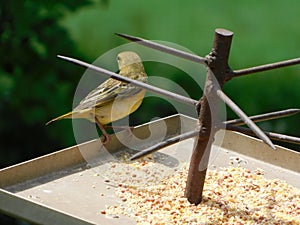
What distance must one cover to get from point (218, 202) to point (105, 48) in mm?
3959

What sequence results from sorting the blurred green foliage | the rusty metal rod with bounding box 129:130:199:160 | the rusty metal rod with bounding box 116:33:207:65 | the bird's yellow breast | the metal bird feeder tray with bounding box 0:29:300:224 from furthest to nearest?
the blurred green foliage → the bird's yellow breast → the rusty metal rod with bounding box 116:33:207:65 → the metal bird feeder tray with bounding box 0:29:300:224 → the rusty metal rod with bounding box 129:130:199:160

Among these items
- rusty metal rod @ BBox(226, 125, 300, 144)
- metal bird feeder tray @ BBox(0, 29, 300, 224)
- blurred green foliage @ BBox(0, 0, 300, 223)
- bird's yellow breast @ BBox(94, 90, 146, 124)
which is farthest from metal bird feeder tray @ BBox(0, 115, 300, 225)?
blurred green foliage @ BBox(0, 0, 300, 223)

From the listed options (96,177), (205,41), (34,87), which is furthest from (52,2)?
(96,177)

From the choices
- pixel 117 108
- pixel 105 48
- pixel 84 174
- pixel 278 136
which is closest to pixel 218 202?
pixel 278 136

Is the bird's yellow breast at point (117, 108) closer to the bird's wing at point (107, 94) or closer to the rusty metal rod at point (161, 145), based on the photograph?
the bird's wing at point (107, 94)

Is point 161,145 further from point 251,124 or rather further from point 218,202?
point 218,202

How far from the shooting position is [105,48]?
22.0 feet

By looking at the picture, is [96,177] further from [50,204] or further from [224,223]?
[224,223]

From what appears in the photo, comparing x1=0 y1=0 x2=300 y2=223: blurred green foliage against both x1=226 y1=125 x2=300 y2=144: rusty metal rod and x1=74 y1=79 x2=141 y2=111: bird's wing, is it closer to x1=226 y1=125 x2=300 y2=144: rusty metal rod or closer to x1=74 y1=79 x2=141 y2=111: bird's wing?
x1=74 y1=79 x2=141 y2=111: bird's wing

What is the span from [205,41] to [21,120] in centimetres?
184

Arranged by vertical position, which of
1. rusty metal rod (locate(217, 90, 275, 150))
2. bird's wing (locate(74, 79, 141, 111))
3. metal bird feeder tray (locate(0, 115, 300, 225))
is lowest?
metal bird feeder tray (locate(0, 115, 300, 225))

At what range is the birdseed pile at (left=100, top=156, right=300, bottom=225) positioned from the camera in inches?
107

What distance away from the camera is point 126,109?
139 inches

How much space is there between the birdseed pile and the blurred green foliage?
255cm
